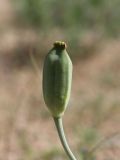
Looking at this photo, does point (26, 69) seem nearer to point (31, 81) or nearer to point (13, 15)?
point (31, 81)

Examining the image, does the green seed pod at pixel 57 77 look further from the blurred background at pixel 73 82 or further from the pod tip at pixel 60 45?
the blurred background at pixel 73 82

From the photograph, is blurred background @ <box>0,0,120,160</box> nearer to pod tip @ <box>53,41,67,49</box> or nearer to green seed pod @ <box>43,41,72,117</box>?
green seed pod @ <box>43,41,72,117</box>

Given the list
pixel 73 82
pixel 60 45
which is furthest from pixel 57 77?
pixel 73 82

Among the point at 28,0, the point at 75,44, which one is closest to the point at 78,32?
the point at 75,44

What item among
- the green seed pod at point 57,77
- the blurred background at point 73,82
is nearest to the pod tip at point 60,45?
the green seed pod at point 57,77

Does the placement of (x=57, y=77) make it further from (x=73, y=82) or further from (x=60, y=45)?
(x=73, y=82)

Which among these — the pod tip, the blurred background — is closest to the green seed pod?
the pod tip
